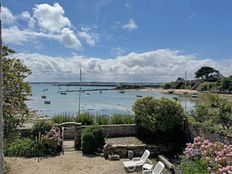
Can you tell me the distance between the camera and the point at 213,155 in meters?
5.95

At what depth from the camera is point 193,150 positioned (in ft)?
20.7

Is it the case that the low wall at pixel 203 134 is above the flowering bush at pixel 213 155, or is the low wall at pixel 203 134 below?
below

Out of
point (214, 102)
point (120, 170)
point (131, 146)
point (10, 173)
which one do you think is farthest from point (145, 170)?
point (214, 102)

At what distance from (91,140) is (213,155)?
6.24 meters

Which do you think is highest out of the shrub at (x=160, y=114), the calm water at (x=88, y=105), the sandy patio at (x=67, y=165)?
the shrub at (x=160, y=114)

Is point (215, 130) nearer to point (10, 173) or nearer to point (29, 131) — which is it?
point (10, 173)

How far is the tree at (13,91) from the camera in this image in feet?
19.1

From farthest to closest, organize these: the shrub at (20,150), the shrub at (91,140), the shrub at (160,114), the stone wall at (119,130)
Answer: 1. the stone wall at (119,130)
2. the shrub at (160,114)
3. the shrub at (91,140)
4. the shrub at (20,150)

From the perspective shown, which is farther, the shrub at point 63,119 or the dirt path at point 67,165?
the shrub at point 63,119

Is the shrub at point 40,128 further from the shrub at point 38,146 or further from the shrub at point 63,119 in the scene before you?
the shrub at point 63,119

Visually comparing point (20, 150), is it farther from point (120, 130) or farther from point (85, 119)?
point (120, 130)

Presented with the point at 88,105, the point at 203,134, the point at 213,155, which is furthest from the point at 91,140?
the point at 88,105

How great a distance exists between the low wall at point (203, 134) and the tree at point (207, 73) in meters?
85.4

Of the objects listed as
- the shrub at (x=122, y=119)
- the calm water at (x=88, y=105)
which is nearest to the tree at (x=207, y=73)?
the calm water at (x=88, y=105)
